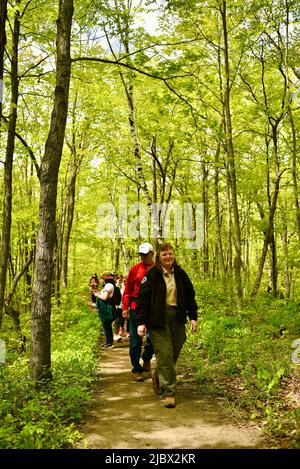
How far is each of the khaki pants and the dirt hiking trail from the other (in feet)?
1.10

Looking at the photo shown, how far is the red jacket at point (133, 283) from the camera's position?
7473 millimetres

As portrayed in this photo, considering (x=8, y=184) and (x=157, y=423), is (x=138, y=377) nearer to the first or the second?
(x=157, y=423)

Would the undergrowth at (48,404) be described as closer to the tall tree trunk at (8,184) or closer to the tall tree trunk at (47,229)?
the tall tree trunk at (47,229)

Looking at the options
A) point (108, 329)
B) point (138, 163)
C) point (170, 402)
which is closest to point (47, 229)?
point (170, 402)

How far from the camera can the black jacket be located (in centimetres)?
590

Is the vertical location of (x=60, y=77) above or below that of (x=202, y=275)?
above

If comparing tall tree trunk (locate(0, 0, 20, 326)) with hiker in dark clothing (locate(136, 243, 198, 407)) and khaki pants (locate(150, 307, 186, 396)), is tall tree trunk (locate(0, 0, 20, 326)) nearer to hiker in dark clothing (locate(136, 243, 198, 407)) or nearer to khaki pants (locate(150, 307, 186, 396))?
hiker in dark clothing (locate(136, 243, 198, 407))

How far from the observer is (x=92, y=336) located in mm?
11852

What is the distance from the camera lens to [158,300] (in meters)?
5.93

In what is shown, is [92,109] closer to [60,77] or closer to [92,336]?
[92,336]

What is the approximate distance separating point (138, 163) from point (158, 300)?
943cm

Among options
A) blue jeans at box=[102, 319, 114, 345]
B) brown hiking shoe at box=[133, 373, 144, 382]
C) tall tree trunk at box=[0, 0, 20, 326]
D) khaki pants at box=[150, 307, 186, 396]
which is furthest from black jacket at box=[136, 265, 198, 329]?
tall tree trunk at box=[0, 0, 20, 326]
